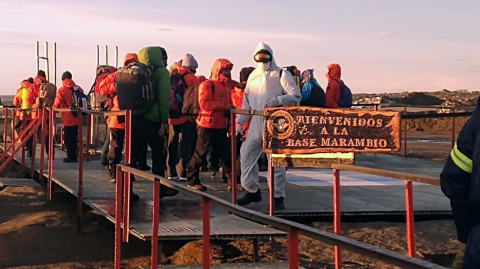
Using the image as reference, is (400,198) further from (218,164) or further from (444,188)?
(444,188)

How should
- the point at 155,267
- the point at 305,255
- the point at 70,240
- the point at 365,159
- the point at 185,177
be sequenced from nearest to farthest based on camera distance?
the point at 155,267
the point at 305,255
the point at 70,240
the point at 185,177
the point at 365,159

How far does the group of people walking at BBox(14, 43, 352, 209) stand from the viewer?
7609 mm

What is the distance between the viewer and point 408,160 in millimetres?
14938

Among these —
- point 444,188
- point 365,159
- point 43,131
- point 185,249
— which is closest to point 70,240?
point 185,249

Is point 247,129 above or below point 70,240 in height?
above

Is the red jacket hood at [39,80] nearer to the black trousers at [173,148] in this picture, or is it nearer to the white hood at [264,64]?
the black trousers at [173,148]

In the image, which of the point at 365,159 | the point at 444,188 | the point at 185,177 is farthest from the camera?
the point at 365,159

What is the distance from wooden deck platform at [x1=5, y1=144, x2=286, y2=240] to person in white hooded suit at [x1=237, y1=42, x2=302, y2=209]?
63cm

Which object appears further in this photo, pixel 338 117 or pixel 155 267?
pixel 338 117

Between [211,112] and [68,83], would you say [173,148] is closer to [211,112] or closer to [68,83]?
[211,112]

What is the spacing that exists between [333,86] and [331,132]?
398 cm

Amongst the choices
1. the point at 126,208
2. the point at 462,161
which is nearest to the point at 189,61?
the point at 126,208

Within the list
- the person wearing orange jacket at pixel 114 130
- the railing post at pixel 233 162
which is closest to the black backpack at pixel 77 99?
the person wearing orange jacket at pixel 114 130

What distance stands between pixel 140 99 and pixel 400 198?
353cm
